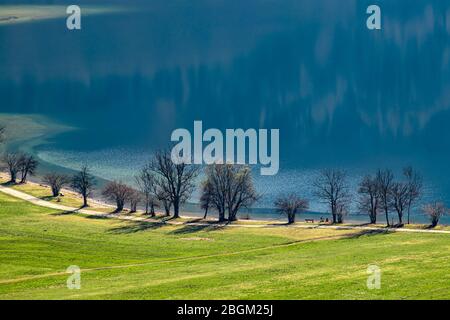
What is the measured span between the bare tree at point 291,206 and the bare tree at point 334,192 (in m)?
2.18

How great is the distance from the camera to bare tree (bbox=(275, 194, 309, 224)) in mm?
75938

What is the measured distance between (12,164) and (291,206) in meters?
30.9

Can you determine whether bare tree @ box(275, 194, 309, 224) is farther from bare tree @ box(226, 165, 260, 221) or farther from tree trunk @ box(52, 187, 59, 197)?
tree trunk @ box(52, 187, 59, 197)

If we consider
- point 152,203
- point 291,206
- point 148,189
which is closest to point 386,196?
point 291,206

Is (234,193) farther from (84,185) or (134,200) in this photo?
(84,185)

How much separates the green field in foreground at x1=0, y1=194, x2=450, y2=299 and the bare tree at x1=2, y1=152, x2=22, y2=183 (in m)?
11.9

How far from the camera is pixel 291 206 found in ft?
251

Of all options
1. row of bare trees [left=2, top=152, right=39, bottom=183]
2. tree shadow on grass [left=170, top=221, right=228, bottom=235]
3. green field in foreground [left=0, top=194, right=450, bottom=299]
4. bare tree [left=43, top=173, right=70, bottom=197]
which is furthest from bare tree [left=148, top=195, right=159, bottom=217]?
row of bare trees [left=2, top=152, right=39, bottom=183]

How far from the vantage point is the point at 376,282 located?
39.1m

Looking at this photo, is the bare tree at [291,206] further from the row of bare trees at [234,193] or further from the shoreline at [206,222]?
the shoreline at [206,222]

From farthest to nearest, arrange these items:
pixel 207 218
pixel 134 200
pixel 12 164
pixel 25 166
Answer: pixel 25 166 < pixel 12 164 < pixel 134 200 < pixel 207 218

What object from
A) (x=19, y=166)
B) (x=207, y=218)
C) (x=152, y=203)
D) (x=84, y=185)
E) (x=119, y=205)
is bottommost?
(x=207, y=218)

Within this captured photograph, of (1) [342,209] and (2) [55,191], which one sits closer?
(1) [342,209]
